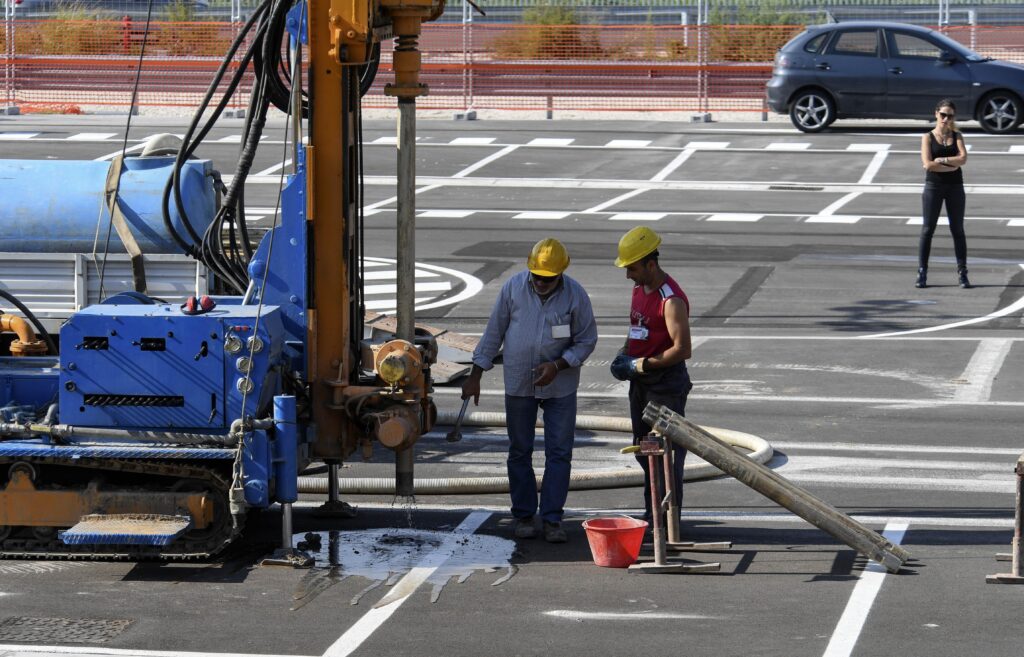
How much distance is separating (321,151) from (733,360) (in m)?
6.51

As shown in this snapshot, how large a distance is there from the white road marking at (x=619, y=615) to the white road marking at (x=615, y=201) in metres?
15.2

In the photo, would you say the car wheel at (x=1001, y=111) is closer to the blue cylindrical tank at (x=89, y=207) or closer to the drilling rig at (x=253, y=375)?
the blue cylindrical tank at (x=89, y=207)

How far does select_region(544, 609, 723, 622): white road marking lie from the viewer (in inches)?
318

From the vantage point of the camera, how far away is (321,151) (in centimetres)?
916

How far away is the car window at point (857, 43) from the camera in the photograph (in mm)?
28188

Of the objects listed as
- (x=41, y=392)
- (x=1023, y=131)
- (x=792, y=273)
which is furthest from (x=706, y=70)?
(x=41, y=392)

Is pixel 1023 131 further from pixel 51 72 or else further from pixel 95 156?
pixel 51 72

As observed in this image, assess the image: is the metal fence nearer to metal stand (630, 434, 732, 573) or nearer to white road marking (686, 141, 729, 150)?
white road marking (686, 141, 729, 150)

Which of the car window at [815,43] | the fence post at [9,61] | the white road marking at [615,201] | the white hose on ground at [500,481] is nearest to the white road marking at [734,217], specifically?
the white road marking at [615,201]

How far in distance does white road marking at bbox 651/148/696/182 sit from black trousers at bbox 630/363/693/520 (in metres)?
16.5

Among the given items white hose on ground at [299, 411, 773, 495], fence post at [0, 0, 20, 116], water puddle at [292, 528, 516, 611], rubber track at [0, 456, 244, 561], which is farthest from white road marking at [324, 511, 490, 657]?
fence post at [0, 0, 20, 116]

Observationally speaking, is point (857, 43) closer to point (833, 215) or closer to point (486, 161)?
point (833, 215)

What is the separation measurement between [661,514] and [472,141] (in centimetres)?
2143

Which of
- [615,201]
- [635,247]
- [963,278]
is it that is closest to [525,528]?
[635,247]
